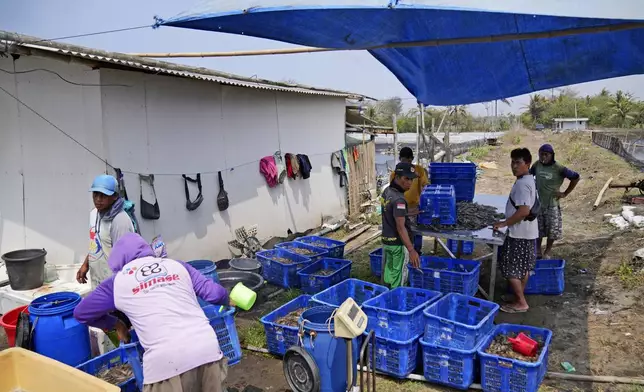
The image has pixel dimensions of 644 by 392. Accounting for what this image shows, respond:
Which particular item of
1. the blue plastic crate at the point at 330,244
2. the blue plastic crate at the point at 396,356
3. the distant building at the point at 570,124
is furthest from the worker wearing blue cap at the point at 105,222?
the distant building at the point at 570,124

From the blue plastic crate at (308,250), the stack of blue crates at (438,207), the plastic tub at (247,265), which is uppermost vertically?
the stack of blue crates at (438,207)

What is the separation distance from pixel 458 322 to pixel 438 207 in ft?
6.10

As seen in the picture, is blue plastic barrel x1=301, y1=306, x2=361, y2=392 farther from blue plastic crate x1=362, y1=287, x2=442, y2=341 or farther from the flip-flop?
the flip-flop

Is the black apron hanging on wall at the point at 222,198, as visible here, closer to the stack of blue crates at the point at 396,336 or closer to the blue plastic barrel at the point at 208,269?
the blue plastic barrel at the point at 208,269

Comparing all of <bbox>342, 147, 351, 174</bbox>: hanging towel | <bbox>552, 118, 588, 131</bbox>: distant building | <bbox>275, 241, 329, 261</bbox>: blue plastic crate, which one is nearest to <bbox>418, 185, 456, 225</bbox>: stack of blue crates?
<bbox>275, 241, 329, 261</bbox>: blue plastic crate

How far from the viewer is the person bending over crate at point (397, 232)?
17.4 feet

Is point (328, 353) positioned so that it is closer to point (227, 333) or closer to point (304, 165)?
point (227, 333)

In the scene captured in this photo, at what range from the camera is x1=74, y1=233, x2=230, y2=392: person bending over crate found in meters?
2.61

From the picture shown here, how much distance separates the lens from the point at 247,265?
739cm

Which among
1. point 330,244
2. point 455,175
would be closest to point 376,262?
point 330,244

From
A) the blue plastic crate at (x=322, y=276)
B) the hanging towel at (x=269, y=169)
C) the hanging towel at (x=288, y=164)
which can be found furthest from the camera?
the hanging towel at (x=288, y=164)

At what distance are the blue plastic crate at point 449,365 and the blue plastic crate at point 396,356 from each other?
→ 5.3 inches

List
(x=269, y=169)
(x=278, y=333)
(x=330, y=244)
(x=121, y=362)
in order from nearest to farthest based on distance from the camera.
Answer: (x=121, y=362) → (x=278, y=333) → (x=330, y=244) → (x=269, y=169)

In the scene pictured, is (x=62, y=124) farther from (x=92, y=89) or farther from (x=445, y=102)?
(x=445, y=102)
